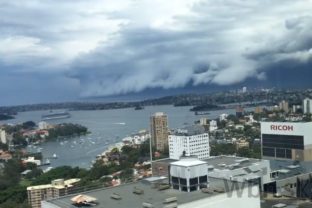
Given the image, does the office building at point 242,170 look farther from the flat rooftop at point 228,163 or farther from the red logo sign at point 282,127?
the red logo sign at point 282,127

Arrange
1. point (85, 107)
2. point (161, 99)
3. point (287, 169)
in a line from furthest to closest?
point (85, 107) < point (161, 99) < point (287, 169)

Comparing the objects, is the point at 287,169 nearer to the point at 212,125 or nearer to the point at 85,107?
the point at 212,125

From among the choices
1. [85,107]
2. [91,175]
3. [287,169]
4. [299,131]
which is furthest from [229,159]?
[85,107]

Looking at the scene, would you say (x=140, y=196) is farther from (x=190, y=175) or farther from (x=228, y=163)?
(x=228, y=163)

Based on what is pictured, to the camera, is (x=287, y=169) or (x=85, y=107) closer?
(x=287, y=169)

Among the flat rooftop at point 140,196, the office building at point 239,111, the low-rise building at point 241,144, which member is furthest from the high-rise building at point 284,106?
the flat rooftop at point 140,196

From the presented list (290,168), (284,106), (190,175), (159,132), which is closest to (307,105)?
(284,106)

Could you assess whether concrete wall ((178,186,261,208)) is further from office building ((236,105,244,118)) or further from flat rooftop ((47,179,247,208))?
office building ((236,105,244,118))
